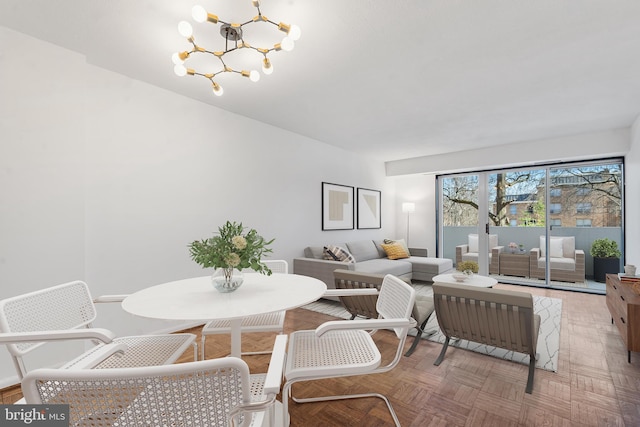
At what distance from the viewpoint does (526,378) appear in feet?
6.84

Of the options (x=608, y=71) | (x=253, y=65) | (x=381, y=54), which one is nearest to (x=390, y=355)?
(x=381, y=54)

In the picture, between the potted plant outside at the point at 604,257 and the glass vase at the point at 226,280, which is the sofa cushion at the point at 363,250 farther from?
the glass vase at the point at 226,280

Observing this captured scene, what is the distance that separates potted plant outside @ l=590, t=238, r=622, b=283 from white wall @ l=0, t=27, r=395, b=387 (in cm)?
496

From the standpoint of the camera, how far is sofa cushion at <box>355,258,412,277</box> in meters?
4.27

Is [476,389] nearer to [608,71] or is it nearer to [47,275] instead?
[608,71]

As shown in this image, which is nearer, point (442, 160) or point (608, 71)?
point (608, 71)

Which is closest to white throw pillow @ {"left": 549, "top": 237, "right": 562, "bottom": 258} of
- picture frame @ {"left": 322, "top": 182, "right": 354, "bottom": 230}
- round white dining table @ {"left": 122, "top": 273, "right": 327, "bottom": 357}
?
picture frame @ {"left": 322, "top": 182, "right": 354, "bottom": 230}

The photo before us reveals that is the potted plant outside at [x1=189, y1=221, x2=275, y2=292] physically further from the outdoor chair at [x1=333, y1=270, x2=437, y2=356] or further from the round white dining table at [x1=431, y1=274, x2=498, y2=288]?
the round white dining table at [x1=431, y1=274, x2=498, y2=288]

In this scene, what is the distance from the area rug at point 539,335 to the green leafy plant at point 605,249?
4.07ft

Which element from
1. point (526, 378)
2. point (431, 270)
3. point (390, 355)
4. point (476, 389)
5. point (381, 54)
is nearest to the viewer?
point (476, 389)

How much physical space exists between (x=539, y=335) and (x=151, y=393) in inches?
138

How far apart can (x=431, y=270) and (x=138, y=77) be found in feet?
15.9

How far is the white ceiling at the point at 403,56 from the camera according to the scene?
180 cm

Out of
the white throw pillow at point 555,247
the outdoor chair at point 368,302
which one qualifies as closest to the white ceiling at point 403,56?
the outdoor chair at point 368,302
